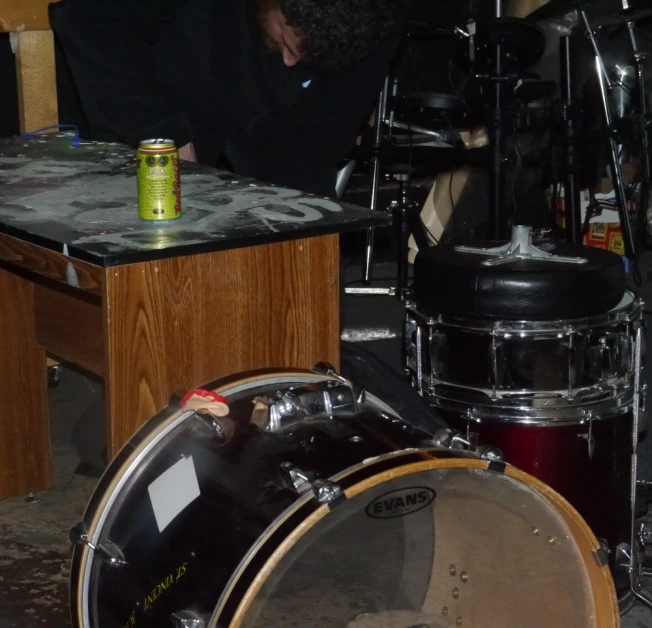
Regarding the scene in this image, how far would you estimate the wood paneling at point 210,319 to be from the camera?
1.59 m

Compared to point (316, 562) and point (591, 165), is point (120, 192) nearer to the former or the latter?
point (316, 562)

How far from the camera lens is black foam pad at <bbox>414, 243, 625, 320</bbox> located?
1.76m

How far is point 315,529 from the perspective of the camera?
1.21 m

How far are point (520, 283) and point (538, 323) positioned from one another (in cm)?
8

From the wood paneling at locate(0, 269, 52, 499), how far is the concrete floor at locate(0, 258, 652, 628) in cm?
6

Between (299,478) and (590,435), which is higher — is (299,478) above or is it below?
above

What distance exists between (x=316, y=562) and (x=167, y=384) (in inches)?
18.1

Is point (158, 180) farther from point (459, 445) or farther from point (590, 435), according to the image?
point (590, 435)

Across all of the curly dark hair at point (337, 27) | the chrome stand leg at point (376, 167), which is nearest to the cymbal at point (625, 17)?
the chrome stand leg at point (376, 167)

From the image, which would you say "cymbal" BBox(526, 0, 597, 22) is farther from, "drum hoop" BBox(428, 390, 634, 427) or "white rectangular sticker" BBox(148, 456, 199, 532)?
"white rectangular sticker" BBox(148, 456, 199, 532)

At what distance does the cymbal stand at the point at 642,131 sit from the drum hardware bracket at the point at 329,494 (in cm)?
318

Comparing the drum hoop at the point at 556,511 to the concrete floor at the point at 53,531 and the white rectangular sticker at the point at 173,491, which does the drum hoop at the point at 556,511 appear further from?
the concrete floor at the point at 53,531

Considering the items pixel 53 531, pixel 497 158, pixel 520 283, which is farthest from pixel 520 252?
→ pixel 497 158

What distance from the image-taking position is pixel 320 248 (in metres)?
1.78
